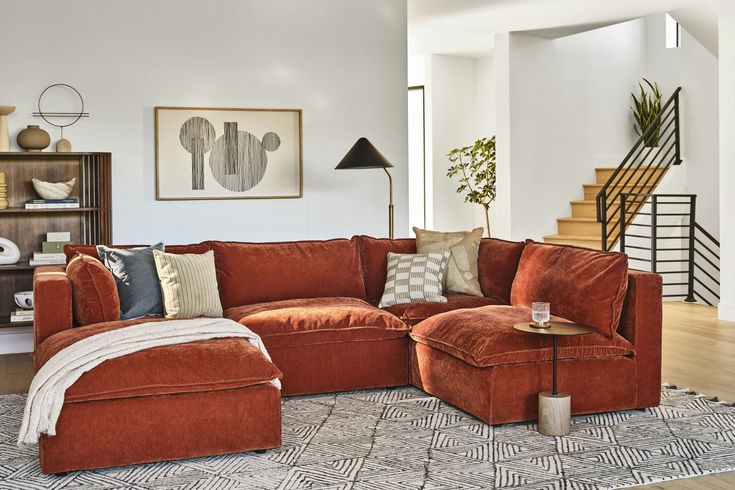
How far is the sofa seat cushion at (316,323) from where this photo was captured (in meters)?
4.43

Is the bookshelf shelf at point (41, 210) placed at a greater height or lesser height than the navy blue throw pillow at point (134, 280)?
greater

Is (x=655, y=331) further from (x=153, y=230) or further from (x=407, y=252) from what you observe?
(x=153, y=230)

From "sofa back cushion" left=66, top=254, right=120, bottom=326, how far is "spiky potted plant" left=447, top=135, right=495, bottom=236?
5.77 m

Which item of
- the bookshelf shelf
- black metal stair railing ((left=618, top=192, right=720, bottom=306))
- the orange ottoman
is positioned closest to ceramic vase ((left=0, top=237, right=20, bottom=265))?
the bookshelf shelf

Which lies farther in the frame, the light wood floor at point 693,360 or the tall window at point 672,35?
the tall window at point 672,35

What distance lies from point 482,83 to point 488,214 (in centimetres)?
164

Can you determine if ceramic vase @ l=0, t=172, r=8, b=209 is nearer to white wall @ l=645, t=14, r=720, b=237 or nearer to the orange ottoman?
the orange ottoman

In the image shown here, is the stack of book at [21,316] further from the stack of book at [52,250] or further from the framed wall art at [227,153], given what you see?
the framed wall art at [227,153]

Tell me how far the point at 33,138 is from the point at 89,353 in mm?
2909

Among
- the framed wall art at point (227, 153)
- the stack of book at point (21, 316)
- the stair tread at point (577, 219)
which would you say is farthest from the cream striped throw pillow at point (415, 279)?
the stair tread at point (577, 219)

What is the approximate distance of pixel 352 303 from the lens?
4883 mm

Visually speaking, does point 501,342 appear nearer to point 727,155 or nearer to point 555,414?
point 555,414

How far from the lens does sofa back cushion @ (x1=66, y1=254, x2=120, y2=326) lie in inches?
170

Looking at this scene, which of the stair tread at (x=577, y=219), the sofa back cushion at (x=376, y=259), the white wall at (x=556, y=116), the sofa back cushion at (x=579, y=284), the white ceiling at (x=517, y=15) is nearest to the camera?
the sofa back cushion at (x=579, y=284)
